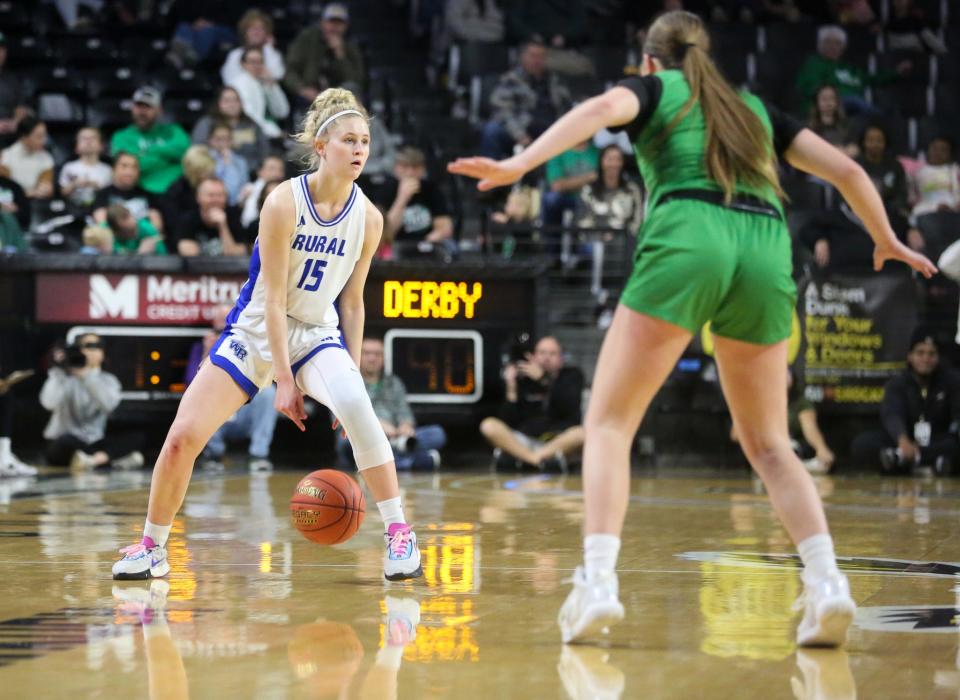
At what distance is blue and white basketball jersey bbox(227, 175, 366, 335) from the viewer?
5.77 meters

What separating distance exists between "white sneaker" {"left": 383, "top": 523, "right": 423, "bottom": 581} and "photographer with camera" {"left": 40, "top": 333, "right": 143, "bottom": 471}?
717 centimetres

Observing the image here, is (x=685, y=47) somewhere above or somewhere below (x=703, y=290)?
above

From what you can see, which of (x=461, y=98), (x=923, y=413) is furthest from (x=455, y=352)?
(x=461, y=98)

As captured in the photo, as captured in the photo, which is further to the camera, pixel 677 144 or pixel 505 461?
pixel 505 461

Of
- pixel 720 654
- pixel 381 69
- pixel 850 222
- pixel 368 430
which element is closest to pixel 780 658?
pixel 720 654

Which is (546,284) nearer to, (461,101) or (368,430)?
(461,101)

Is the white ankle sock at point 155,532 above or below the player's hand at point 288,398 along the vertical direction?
below

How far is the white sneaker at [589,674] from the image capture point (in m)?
3.62

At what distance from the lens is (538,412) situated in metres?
12.8

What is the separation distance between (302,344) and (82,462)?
730 centimetres

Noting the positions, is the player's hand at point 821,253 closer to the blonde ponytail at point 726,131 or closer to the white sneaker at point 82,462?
the white sneaker at point 82,462

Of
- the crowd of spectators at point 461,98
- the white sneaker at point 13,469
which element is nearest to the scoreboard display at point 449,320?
the crowd of spectators at point 461,98

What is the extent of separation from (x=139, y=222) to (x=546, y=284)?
3.91 m

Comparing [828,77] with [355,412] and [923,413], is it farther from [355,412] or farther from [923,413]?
[355,412]
